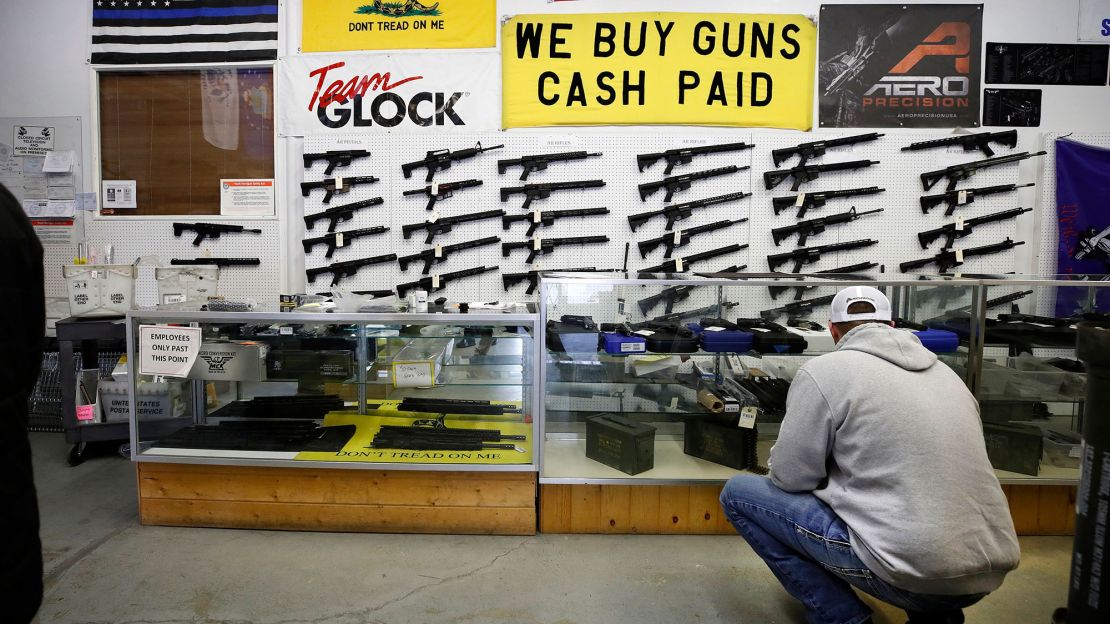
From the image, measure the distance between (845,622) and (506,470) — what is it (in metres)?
1.58

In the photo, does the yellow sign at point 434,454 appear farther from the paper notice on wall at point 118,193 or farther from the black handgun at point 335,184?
the paper notice on wall at point 118,193

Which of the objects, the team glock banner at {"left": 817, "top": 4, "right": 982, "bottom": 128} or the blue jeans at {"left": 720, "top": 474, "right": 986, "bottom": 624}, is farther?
the team glock banner at {"left": 817, "top": 4, "right": 982, "bottom": 128}

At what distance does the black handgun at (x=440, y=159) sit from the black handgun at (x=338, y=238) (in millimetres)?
521

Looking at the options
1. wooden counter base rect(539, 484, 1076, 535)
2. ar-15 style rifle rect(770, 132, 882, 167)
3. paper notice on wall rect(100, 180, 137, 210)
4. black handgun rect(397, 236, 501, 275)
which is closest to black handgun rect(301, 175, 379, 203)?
black handgun rect(397, 236, 501, 275)

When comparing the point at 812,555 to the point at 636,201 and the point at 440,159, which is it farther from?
the point at 440,159

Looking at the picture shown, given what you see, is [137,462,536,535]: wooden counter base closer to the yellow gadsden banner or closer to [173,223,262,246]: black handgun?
[173,223,262,246]: black handgun

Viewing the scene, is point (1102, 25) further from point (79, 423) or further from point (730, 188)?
point (79, 423)

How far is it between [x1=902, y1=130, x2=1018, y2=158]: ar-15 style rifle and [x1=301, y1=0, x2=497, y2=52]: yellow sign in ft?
Answer: 11.2

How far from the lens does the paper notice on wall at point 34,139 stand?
477 centimetres

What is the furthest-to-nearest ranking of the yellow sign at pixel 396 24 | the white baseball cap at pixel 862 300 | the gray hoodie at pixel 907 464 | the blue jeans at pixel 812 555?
the yellow sign at pixel 396 24
the white baseball cap at pixel 862 300
the blue jeans at pixel 812 555
the gray hoodie at pixel 907 464

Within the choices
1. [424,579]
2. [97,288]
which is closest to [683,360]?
[424,579]

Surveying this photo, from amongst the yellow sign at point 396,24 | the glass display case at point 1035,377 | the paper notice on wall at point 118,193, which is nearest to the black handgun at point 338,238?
the yellow sign at point 396,24

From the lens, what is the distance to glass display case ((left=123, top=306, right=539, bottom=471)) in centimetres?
291

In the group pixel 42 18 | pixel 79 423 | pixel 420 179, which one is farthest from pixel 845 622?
pixel 42 18
